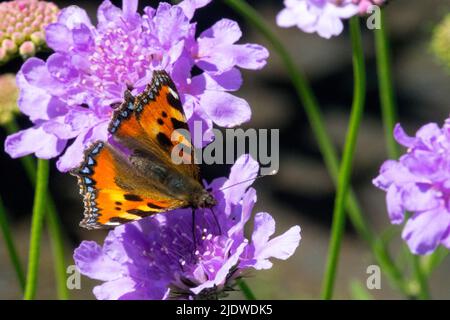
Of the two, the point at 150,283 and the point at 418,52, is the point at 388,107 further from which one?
the point at 418,52

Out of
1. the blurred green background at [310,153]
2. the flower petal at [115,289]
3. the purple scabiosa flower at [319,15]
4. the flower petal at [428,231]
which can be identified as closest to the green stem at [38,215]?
the flower petal at [115,289]

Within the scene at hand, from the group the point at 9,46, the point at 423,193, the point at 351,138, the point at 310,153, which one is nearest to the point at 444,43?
the point at 351,138

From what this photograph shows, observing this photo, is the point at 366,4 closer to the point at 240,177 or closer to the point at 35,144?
the point at 240,177

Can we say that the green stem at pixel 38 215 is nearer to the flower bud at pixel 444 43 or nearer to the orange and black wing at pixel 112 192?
the orange and black wing at pixel 112 192

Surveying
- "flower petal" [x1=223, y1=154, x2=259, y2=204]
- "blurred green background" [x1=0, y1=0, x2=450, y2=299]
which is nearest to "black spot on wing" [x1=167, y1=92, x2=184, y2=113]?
"flower petal" [x1=223, y1=154, x2=259, y2=204]

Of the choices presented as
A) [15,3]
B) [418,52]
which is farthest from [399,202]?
[418,52]
